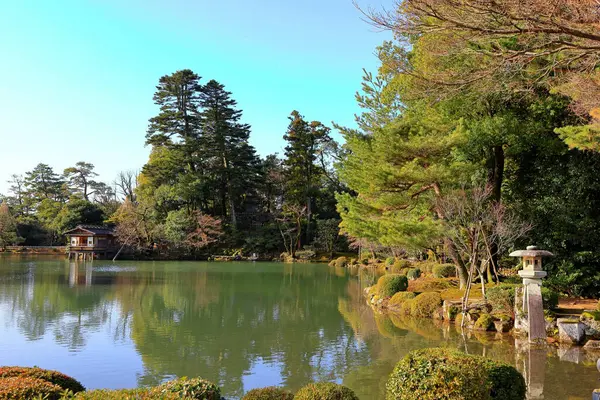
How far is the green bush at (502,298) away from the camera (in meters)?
9.63

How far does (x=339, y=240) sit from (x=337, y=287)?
1598 cm

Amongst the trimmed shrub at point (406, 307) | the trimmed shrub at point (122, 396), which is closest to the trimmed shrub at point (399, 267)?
the trimmed shrub at point (406, 307)

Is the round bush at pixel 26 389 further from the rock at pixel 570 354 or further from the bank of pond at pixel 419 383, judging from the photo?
the rock at pixel 570 354

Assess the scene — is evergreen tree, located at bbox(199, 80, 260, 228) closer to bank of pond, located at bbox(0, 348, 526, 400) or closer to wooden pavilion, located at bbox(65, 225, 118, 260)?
wooden pavilion, located at bbox(65, 225, 118, 260)

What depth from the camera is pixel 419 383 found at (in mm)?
3773

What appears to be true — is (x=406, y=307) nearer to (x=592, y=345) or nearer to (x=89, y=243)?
(x=592, y=345)

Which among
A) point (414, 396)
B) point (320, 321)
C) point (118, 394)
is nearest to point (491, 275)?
point (320, 321)

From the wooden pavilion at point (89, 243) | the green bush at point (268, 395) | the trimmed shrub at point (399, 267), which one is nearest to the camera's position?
the green bush at point (268, 395)

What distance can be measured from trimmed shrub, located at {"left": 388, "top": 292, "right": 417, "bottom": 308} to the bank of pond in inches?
322

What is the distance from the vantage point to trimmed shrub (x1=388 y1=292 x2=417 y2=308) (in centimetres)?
1229

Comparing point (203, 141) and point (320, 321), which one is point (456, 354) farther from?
point (203, 141)

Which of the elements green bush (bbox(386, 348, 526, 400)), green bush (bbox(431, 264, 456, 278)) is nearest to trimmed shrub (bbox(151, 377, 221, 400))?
green bush (bbox(386, 348, 526, 400))

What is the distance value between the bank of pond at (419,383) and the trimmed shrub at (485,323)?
571 centimetres

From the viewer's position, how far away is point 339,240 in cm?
3400
